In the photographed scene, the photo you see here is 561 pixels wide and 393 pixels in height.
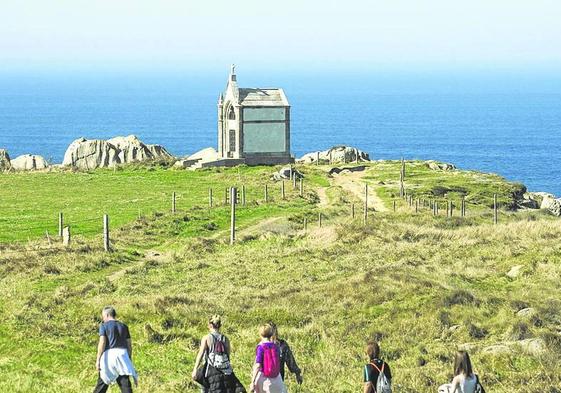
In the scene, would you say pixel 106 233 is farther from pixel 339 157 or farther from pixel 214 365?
pixel 339 157

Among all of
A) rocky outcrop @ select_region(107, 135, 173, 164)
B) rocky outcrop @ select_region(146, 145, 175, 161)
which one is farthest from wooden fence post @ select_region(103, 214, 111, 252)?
rocky outcrop @ select_region(146, 145, 175, 161)

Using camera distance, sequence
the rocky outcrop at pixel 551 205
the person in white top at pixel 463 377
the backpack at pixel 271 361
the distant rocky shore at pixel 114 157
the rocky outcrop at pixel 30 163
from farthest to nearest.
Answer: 1. the rocky outcrop at pixel 30 163
2. the distant rocky shore at pixel 114 157
3. the rocky outcrop at pixel 551 205
4. the backpack at pixel 271 361
5. the person in white top at pixel 463 377

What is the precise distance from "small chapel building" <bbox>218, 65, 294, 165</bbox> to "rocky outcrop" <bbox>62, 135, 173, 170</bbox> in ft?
22.2

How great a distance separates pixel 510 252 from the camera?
3775cm

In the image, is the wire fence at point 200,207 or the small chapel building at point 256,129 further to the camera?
the small chapel building at point 256,129

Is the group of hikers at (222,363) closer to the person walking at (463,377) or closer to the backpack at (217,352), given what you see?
the backpack at (217,352)

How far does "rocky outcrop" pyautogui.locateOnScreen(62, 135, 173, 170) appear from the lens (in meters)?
78.4

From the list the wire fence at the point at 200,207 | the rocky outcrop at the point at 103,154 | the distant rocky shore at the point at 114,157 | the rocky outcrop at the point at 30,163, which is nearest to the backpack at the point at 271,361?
the wire fence at the point at 200,207

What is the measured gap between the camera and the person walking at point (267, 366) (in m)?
16.1

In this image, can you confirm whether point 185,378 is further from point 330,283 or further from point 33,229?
point 33,229

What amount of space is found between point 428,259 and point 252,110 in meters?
37.6

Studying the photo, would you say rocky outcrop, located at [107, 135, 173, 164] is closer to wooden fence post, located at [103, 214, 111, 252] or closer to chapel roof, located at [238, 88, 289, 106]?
chapel roof, located at [238, 88, 289, 106]

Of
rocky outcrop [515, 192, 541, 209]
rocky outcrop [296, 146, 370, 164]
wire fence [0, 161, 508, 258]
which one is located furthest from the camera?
rocky outcrop [296, 146, 370, 164]

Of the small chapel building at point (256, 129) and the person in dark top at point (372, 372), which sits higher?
the person in dark top at point (372, 372)
